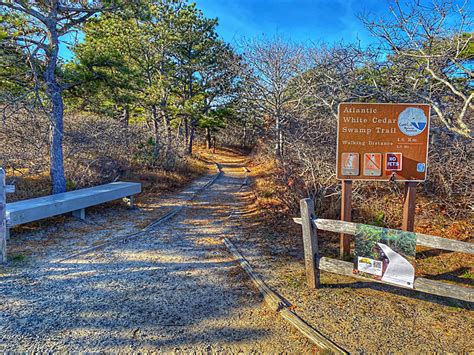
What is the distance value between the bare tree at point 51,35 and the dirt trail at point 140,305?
145 inches

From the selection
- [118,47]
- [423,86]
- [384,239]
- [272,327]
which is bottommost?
[272,327]

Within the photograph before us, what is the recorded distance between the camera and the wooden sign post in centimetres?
353

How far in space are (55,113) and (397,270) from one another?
7552 millimetres

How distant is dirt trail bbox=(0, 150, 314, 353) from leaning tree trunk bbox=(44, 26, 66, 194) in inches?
132

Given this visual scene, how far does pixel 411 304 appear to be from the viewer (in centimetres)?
301

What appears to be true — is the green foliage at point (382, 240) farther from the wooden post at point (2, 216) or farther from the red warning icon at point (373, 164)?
the wooden post at point (2, 216)

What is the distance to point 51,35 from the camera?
648cm

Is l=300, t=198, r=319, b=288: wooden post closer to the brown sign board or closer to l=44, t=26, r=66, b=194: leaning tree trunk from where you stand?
the brown sign board

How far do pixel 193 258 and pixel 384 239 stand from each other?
269cm

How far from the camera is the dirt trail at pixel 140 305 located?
95.0 inches

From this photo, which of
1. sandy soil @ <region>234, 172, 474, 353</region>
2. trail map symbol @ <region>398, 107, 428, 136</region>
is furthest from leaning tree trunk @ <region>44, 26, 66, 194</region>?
trail map symbol @ <region>398, 107, 428, 136</region>

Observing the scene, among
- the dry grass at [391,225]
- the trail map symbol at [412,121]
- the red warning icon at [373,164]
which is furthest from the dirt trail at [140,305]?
the trail map symbol at [412,121]

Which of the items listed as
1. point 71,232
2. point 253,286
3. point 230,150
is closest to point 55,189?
point 71,232

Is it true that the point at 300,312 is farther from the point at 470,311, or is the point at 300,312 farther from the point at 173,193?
the point at 173,193
